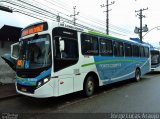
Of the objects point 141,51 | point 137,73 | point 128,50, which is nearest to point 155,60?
point 141,51

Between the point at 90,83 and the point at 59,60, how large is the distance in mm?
2572

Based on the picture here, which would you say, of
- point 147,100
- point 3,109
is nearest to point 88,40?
point 147,100

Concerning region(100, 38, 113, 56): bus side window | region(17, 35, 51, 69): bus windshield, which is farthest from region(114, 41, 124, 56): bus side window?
region(17, 35, 51, 69): bus windshield

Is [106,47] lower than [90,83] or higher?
higher

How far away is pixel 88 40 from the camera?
1011 centimetres

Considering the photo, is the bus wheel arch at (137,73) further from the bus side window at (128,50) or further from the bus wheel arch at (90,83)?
the bus wheel arch at (90,83)

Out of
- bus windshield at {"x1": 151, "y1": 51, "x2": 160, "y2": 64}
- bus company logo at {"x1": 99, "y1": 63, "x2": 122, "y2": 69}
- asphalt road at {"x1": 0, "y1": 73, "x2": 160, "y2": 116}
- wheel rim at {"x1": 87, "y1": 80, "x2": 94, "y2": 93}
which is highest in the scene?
bus windshield at {"x1": 151, "y1": 51, "x2": 160, "y2": 64}

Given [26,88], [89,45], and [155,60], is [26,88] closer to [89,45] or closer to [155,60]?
[89,45]

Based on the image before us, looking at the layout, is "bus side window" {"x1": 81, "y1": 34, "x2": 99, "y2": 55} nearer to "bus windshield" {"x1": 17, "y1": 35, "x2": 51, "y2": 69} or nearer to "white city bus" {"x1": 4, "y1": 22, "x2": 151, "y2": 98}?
"white city bus" {"x1": 4, "y1": 22, "x2": 151, "y2": 98}

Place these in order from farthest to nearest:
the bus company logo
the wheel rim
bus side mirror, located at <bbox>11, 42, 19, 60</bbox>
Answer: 1. bus side mirror, located at <bbox>11, 42, 19, 60</bbox>
2. the bus company logo
3. the wheel rim

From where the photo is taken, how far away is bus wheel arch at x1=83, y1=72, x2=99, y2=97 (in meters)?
9.78

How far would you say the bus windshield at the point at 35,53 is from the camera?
792 cm

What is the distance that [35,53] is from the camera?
824 centimetres

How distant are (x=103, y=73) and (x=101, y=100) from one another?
2.24 m
